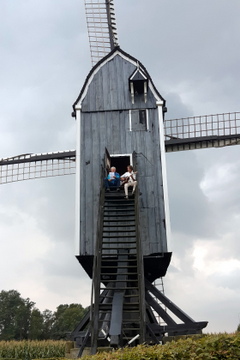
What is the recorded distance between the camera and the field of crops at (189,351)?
597 cm

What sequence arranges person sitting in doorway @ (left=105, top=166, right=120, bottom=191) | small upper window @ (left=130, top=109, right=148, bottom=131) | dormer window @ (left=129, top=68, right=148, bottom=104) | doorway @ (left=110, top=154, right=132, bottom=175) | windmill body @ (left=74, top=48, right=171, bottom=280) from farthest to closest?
dormer window @ (left=129, top=68, right=148, bottom=104) < small upper window @ (left=130, top=109, right=148, bottom=131) < doorway @ (left=110, top=154, right=132, bottom=175) < windmill body @ (left=74, top=48, right=171, bottom=280) < person sitting in doorway @ (left=105, top=166, right=120, bottom=191)

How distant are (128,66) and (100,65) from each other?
1.01 meters

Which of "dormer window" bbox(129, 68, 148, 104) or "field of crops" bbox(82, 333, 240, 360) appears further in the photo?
"dormer window" bbox(129, 68, 148, 104)

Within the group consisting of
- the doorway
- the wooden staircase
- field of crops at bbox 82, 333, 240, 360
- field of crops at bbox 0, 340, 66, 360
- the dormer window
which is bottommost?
field of crops at bbox 0, 340, 66, 360

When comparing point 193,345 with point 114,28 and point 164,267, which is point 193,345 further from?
point 114,28

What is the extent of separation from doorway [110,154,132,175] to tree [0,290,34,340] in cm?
4883

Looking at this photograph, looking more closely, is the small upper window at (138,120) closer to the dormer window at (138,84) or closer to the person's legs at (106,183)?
the dormer window at (138,84)

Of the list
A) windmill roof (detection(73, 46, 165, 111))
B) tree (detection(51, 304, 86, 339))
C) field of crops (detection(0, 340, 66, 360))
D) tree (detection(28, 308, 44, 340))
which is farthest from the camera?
tree (detection(51, 304, 86, 339))

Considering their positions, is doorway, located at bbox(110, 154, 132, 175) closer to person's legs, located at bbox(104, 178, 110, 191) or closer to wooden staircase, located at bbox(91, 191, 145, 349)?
person's legs, located at bbox(104, 178, 110, 191)

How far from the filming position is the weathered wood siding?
13945 millimetres

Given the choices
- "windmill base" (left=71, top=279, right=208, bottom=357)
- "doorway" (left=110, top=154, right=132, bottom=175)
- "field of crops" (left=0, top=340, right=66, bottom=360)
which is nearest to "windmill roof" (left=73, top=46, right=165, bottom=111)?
"doorway" (left=110, top=154, right=132, bottom=175)

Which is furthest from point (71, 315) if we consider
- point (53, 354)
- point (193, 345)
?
point (193, 345)

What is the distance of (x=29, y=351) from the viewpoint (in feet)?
72.7

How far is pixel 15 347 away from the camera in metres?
22.3
